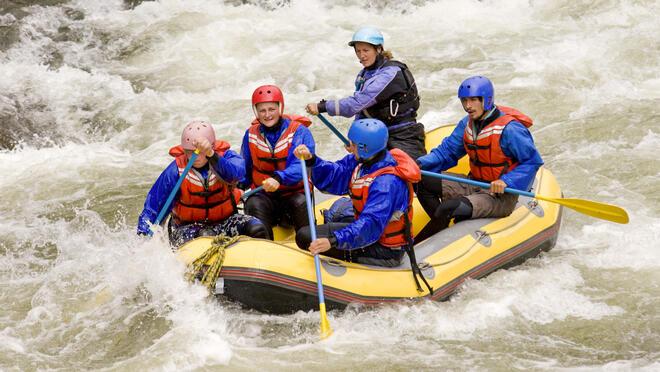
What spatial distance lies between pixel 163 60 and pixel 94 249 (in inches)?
218

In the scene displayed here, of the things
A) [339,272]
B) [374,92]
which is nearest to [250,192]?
[339,272]

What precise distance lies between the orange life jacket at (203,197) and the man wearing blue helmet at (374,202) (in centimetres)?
59

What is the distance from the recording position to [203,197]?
468cm

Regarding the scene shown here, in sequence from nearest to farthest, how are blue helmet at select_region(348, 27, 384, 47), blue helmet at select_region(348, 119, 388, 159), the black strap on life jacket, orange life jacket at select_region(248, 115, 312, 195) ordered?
blue helmet at select_region(348, 119, 388, 159) → the black strap on life jacket → orange life jacket at select_region(248, 115, 312, 195) → blue helmet at select_region(348, 27, 384, 47)

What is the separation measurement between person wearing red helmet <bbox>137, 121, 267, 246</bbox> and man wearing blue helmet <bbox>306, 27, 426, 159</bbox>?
1.01 meters

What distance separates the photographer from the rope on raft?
4297mm

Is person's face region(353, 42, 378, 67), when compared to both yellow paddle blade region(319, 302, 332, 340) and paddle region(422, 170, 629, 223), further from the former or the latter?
yellow paddle blade region(319, 302, 332, 340)

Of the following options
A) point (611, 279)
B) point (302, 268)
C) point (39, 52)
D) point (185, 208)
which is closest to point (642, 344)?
point (611, 279)

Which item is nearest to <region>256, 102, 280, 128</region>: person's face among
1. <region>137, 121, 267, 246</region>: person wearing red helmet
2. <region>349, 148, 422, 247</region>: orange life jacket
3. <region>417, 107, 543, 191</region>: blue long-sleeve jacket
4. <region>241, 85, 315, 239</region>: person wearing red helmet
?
<region>241, 85, 315, 239</region>: person wearing red helmet

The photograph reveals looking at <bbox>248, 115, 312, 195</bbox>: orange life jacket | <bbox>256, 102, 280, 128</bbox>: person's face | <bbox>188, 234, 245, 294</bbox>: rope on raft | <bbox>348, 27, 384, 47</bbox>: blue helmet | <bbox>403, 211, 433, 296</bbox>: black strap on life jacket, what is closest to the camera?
<bbox>188, 234, 245, 294</bbox>: rope on raft

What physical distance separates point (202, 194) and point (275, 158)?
61 cm

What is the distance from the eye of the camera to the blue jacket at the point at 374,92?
537 centimetres

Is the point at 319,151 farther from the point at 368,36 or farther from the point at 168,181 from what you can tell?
the point at 168,181

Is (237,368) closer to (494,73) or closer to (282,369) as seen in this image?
(282,369)
